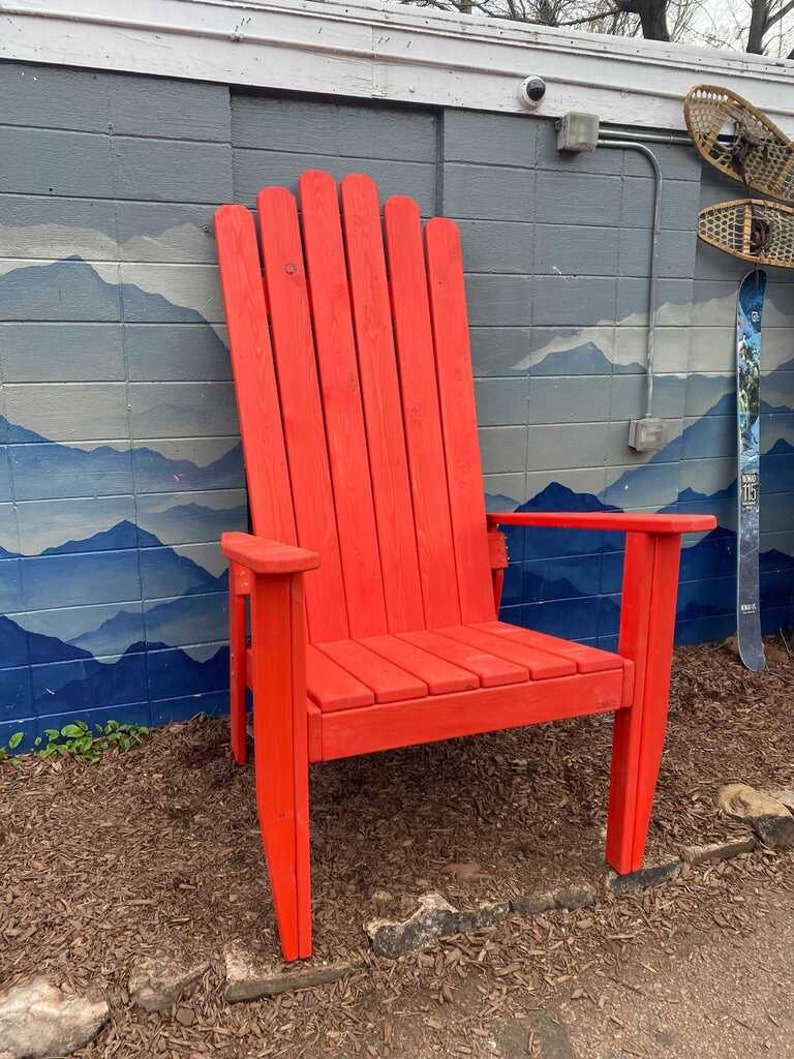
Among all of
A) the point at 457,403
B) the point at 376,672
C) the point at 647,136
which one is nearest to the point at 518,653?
the point at 376,672

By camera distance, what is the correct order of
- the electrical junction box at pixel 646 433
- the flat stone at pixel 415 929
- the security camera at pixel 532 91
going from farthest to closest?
1. the electrical junction box at pixel 646 433
2. the security camera at pixel 532 91
3. the flat stone at pixel 415 929

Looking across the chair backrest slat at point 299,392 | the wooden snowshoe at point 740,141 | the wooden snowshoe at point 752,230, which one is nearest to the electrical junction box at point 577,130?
the wooden snowshoe at point 740,141

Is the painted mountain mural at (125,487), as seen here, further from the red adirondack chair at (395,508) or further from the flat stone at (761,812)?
the flat stone at (761,812)

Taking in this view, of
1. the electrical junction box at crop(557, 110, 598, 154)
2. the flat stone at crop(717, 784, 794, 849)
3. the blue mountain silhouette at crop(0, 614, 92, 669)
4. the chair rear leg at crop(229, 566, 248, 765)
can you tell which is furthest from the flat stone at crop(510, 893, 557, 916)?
the electrical junction box at crop(557, 110, 598, 154)

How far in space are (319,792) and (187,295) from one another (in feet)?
4.61

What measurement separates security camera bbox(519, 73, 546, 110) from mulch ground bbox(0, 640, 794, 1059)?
1942 mm

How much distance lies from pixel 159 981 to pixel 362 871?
1.55 feet

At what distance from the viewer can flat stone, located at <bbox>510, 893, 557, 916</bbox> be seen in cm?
158

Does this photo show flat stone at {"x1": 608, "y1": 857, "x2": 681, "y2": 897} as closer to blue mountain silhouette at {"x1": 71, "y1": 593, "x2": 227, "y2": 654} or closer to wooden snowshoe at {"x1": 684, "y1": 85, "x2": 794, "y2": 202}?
blue mountain silhouette at {"x1": 71, "y1": 593, "x2": 227, "y2": 654}

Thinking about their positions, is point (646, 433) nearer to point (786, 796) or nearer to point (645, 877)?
point (786, 796)

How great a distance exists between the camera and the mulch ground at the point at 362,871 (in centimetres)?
135

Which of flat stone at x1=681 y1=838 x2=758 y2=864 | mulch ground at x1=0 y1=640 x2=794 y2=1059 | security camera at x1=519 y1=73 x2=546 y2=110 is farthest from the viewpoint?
security camera at x1=519 y1=73 x2=546 y2=110

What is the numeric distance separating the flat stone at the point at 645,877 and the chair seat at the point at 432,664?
1.59 ft

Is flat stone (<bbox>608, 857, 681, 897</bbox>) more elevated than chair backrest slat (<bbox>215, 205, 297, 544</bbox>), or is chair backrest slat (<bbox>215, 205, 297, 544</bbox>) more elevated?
chair backrest slat (<bbox>215, 205, 297, 544</bbox>)
